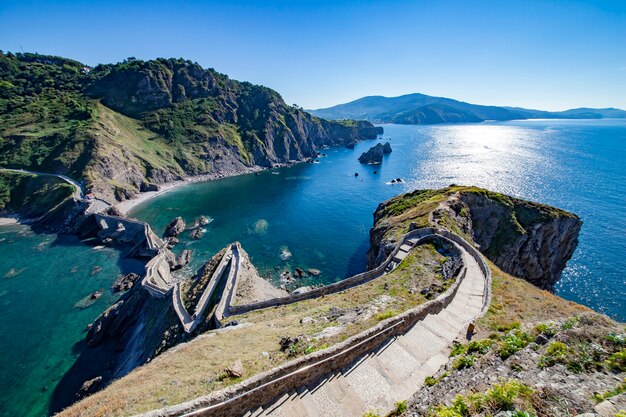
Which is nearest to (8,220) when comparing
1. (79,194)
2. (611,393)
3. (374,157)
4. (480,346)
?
(79,194)

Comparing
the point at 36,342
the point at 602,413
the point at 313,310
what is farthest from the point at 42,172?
the point at 602,413

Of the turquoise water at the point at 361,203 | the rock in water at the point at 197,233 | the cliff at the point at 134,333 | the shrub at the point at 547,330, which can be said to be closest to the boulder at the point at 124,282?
the cliff at the point at 134,333

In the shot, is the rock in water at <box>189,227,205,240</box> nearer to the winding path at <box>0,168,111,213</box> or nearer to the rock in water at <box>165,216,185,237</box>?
the rock in water at <box>165,216,185,237</box>

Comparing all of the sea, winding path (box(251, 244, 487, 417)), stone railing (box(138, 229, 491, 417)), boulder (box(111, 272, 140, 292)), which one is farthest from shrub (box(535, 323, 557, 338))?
boulder (box(111, 272, 140, 292))

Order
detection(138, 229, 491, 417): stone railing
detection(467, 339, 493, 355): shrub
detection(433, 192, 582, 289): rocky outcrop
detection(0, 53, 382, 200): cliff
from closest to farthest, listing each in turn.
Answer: detection(138, 229, 491, 417): stone railing
detection(467, 339, 493, 355): shrub
detection(433, 192, 582, 289): rocky outcrop
detection(0, 53, 382, 200): cliff

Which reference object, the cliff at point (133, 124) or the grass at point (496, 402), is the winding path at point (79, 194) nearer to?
the cliff at point (133, 124)

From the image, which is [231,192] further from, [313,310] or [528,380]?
[528,380]

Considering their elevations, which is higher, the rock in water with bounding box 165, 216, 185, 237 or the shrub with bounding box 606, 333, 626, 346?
the shrub with bounding box 606, 333, 626, 346
